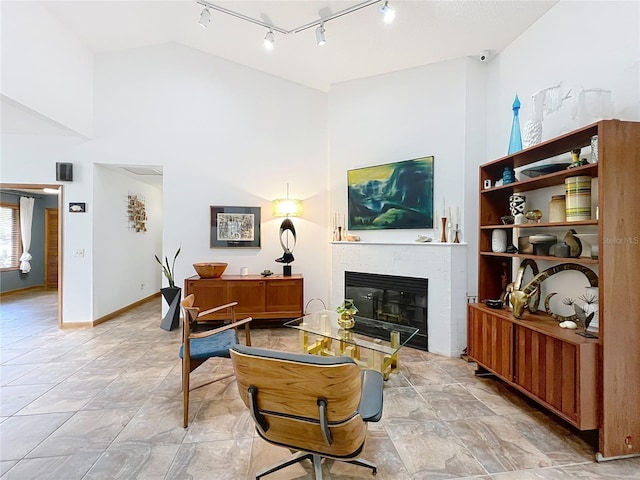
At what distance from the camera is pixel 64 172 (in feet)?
14.6

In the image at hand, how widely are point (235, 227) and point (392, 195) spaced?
2433mm

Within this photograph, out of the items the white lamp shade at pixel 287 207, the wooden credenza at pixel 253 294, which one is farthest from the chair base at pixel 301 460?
the white lamp shade at pixel 287 207

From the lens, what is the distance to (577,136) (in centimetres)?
217

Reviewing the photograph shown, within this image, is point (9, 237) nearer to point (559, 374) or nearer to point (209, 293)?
point (209, 293)

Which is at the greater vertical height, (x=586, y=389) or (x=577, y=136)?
(x=577, y=136)

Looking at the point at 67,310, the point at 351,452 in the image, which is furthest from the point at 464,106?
the point at 67,310

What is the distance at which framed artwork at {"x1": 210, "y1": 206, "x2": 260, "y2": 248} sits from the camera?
15.9 feet

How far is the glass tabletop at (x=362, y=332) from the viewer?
274cm

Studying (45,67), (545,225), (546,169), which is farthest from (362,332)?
(45,67)

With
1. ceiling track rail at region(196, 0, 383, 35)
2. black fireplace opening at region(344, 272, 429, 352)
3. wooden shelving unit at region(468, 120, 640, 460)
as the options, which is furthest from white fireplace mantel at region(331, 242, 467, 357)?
ceiling track rail at region(196, 0, 383, 35)

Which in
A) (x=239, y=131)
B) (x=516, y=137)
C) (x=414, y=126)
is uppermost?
(x=239, y=131)

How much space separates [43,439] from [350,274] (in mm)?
3437

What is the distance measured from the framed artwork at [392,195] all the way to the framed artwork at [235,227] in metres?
1.51

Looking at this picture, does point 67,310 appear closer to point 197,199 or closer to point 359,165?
point 197,199
